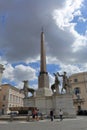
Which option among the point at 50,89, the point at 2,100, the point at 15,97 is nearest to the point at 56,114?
the point at 50,89

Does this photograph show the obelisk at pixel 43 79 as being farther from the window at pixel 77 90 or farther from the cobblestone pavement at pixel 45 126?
the window at pixel 77 90

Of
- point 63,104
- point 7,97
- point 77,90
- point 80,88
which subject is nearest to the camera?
point 63,104

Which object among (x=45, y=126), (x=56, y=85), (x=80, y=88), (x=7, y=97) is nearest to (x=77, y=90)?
(x=80, y=88)

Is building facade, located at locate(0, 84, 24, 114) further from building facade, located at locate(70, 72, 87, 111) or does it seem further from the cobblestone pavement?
the cobblestone pavement

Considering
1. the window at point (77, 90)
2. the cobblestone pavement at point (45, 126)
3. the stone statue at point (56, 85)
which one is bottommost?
the cobblestone pavement at point (45, 126)

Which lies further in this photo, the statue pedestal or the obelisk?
the obelisk

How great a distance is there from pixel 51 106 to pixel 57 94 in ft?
6.59

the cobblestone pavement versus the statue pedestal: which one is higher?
the statue pedestal

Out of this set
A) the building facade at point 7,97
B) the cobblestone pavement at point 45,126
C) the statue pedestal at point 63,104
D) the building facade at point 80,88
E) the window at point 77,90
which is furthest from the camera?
the building facade at point 7,97

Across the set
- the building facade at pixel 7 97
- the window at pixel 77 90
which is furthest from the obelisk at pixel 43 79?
the building facade at pixel 7 97

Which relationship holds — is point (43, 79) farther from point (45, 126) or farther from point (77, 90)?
point (77, 90)

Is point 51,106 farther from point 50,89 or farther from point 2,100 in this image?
point 2,100

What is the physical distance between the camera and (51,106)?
1148 inches

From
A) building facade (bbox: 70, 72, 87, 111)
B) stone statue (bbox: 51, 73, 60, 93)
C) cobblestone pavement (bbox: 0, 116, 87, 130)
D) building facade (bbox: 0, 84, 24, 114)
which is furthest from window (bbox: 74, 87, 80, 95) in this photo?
cobblestone pavement (bbox: 0, 116, 87, 130)
